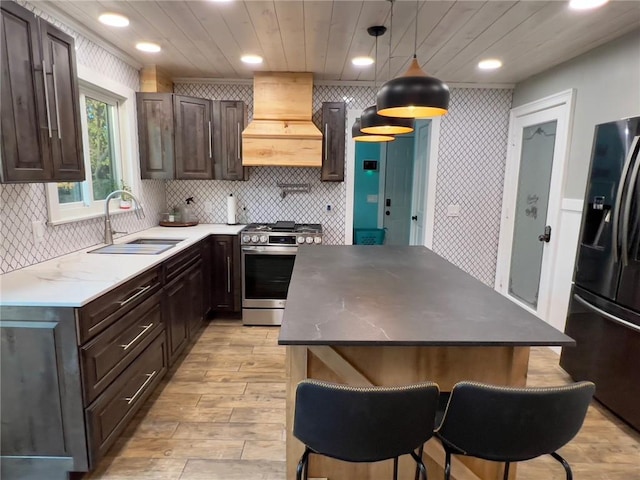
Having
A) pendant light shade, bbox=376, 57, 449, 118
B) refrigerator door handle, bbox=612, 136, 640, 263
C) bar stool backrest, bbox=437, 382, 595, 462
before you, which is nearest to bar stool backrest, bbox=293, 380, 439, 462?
bar stool backrest, bbox=437, 382, 595, 462

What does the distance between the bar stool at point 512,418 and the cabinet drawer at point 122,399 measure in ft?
5.24

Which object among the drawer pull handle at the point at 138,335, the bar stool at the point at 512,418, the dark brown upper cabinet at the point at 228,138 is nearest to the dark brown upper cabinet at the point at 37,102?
the drawer pull handle at the point at 138,335

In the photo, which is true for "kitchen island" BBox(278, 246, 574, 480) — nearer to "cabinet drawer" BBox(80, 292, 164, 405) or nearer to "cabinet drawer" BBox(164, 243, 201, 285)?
"cabinet drawer" BBox(80, 292, 164, 405)

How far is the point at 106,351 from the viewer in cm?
184

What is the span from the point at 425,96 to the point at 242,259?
258 centimetres

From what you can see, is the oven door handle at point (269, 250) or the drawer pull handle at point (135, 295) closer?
the drawer pull handle at point (135, 295)

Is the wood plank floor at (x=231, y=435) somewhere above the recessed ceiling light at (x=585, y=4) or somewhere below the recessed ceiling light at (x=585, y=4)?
below

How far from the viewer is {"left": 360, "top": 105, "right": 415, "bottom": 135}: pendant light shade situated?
2084 millimetres

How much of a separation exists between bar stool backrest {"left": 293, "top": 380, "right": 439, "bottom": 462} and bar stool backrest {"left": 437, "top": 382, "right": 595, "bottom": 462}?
11 cm

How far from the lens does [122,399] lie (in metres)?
2.01

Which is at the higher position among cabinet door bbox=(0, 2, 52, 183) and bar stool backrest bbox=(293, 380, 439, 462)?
cabinet door bbox=(0, 2, 52, 183)

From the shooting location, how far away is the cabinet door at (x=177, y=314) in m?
2.65

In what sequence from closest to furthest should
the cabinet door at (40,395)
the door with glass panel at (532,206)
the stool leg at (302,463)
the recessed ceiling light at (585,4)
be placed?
the stool leg at (302,463), the cabinet door at (40,395), the recessed ceiling light at (585,4), the door with glass panel at (532,206)

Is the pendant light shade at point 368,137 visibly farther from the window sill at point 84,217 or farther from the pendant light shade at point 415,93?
the window sill at point 84,217
